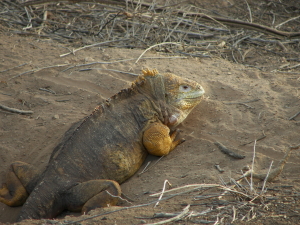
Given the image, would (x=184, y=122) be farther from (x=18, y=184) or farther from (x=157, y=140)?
(x=18, y=184)

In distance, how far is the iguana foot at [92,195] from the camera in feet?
14.7

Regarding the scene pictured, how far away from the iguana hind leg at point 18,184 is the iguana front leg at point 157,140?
1735mm

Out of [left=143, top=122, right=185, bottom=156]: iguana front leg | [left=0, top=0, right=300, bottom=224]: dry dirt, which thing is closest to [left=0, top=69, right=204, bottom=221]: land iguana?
[left=143, top=122, right=185, bottom=156]: iguana front leg

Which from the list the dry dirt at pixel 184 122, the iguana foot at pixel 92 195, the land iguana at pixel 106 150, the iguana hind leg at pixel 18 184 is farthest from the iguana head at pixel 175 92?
the iguana hind leg at pixel 18 184

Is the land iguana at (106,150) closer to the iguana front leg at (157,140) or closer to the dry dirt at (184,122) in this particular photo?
the iguana front leg at (157,140)

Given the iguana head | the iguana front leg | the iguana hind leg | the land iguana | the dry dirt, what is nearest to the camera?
the dry dirt

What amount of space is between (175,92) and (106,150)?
1639 millimetres

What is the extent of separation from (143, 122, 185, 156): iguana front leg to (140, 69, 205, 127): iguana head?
0.41 meters

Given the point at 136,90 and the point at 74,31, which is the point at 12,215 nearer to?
the point at 136,90

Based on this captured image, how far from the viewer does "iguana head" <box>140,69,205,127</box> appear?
19.5ft

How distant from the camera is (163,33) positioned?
9500 mm

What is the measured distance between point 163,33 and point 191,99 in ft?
13.0

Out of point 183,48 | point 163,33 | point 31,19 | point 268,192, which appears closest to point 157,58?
point 183,48

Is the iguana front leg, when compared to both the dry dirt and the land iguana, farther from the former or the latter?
the dry dirt
